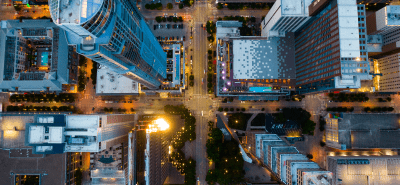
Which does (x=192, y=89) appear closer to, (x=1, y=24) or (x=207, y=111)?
(x=207, y=111)

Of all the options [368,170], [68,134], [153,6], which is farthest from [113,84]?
[368,170]

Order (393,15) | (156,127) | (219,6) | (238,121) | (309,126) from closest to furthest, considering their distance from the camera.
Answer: (156,127), (393,15), (309,126), (238,121), (219,6)

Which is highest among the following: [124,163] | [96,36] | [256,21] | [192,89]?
[256,21]

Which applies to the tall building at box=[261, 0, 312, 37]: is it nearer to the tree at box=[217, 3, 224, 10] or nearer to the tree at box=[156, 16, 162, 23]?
the tree at box=[217, 3, 224, 10]

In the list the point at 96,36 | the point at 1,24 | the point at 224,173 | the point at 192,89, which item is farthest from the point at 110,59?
the point at 1,24

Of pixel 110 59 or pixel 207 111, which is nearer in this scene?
pixel 110 59

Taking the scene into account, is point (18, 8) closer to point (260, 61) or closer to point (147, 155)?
point (147, 155)

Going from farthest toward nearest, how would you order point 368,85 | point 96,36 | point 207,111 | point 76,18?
point 207,111, point 368,85, point 96,36, point 76,18

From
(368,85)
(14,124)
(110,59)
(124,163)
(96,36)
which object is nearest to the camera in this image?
(96,36)
